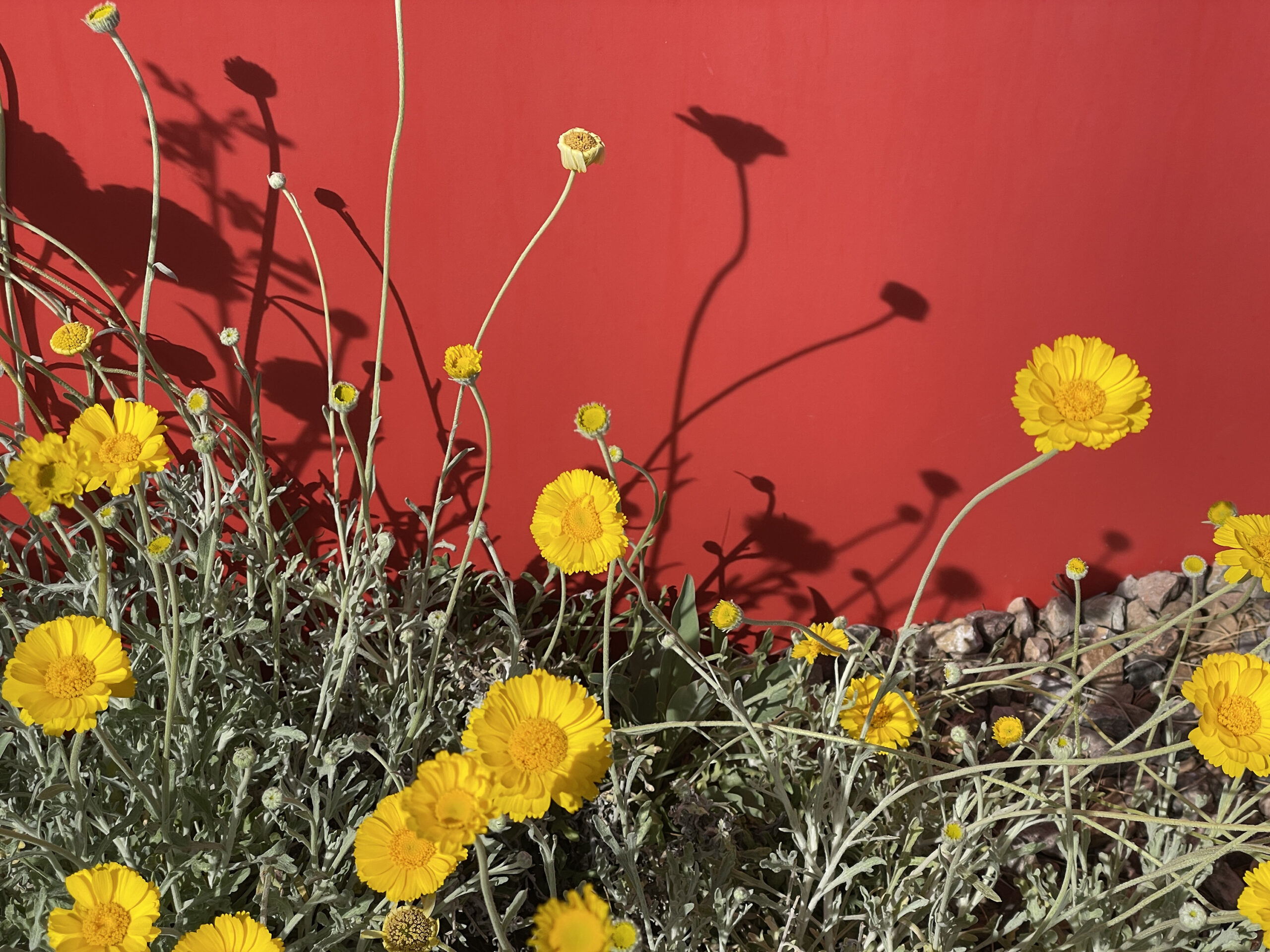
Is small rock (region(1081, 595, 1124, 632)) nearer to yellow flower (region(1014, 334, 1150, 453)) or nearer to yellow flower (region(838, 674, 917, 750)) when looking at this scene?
yellow flower (region(838, 674, 917, 750))

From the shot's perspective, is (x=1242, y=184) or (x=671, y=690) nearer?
(x=1242, y=184)

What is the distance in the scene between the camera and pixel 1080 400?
87 cm

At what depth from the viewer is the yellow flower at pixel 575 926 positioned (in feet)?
2.55

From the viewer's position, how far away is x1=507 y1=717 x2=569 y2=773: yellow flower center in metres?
0.80

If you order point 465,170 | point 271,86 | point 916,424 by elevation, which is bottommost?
point 916,424

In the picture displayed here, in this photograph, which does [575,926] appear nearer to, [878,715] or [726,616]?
[726,616]

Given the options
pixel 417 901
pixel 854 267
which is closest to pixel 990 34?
pixel 854 267

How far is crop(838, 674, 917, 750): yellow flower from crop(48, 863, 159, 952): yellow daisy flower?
81cm

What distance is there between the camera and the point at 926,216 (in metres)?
1.48

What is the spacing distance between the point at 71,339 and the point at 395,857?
910 millimetres

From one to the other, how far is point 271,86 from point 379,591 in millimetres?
808

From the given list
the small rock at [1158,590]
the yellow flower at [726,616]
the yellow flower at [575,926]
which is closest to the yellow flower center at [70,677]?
the yellow flower at [575,926]

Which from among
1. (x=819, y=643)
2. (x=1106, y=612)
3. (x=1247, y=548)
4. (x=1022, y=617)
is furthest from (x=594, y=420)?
(x=1106, y=612)

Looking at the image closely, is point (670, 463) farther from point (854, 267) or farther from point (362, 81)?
point (362, 81)
